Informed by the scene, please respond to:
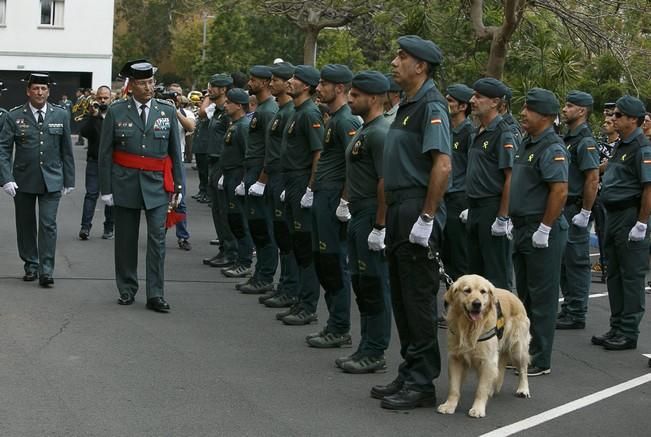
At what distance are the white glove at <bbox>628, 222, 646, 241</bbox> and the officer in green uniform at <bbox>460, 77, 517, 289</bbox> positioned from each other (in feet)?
3.92

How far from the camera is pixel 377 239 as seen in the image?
8180 mm

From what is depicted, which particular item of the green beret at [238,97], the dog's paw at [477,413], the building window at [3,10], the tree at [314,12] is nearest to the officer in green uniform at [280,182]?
the green beret at [238,97]

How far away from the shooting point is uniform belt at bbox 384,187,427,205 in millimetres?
7496

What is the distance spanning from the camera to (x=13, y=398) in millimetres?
7422

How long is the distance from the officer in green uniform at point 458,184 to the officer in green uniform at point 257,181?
1914mm

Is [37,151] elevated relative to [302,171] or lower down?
lower down

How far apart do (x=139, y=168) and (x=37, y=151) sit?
1.60 metres

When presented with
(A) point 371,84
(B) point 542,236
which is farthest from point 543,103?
(A) point 371,84

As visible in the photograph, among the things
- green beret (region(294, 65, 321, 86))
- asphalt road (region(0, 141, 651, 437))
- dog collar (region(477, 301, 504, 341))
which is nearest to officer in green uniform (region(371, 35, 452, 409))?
asphalt road (region(0, 141, 651, 437))

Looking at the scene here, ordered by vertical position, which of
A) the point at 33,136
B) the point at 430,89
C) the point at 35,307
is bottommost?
the point at 35,307

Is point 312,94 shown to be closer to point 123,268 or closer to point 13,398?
point 123,268

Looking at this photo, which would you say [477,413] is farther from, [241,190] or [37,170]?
[37,170]

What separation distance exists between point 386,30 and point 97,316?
18155 millimetres

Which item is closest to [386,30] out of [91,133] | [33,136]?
[91,133]
